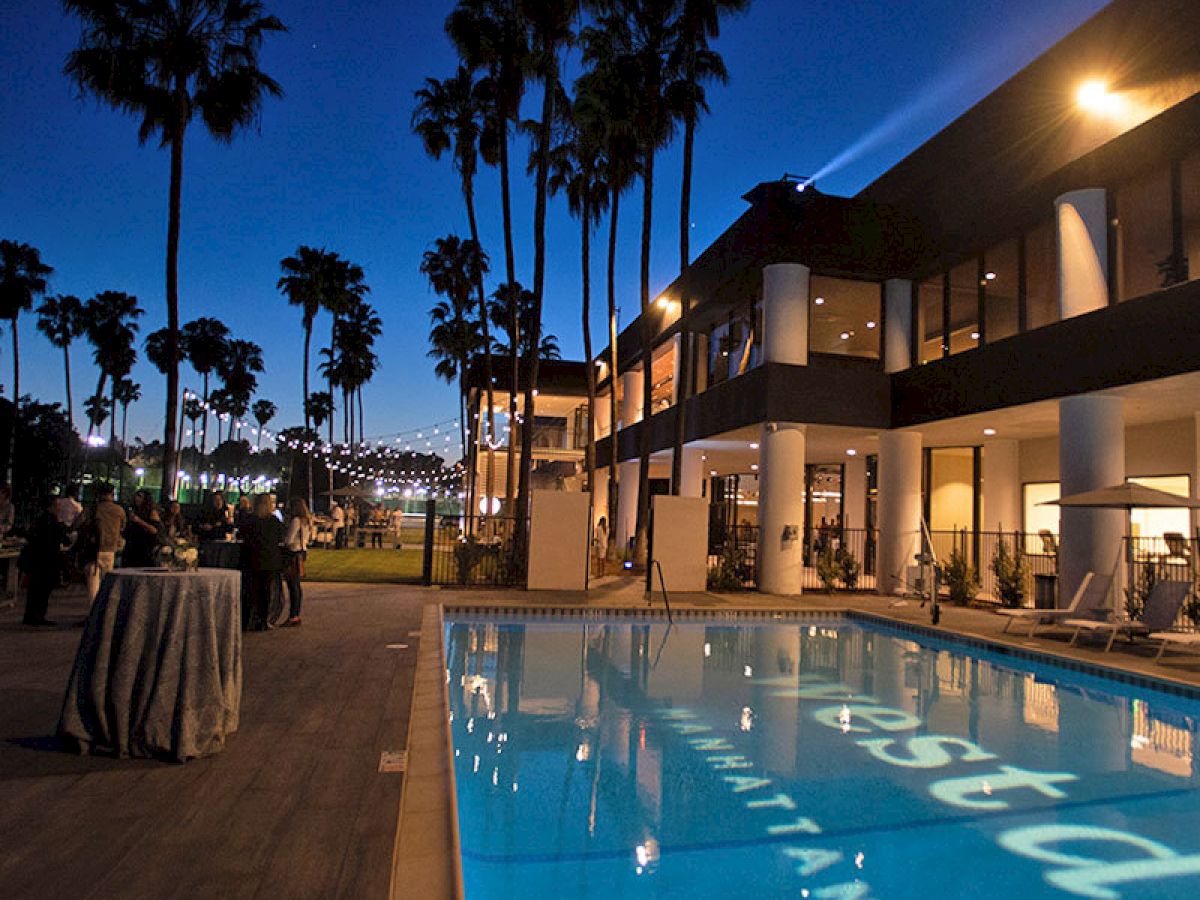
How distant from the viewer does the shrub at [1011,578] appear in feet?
45.3

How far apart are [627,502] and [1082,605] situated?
16876 mm

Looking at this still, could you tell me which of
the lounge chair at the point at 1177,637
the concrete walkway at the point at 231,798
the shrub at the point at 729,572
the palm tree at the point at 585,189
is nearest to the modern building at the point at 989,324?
the shrub at the point at 729,572

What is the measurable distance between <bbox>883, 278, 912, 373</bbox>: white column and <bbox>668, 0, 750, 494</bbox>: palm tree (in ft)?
13.4

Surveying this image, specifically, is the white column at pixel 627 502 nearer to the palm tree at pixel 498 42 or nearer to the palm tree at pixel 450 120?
the palm tree at pixel 450 120

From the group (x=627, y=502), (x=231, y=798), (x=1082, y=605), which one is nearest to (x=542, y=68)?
(x=627, y=502)

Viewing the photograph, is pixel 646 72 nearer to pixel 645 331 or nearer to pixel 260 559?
pixel 645 331

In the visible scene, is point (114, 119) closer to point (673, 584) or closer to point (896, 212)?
point (673, 584)

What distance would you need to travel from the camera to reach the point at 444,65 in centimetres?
2338

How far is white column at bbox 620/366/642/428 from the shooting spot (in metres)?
27.4

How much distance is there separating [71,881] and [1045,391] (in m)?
12.9

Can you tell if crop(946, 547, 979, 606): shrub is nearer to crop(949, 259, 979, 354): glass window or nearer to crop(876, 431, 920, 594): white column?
crop(876, 431, 920, 594): white column

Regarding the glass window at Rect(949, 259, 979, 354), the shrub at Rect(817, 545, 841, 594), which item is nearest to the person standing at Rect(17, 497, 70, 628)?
the shrub at Rect(817, 545, 841, 594)

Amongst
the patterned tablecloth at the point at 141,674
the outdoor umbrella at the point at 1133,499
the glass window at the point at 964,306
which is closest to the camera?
the patterned tablecloth at the point at 141,674

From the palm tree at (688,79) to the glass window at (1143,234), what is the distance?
783cm
